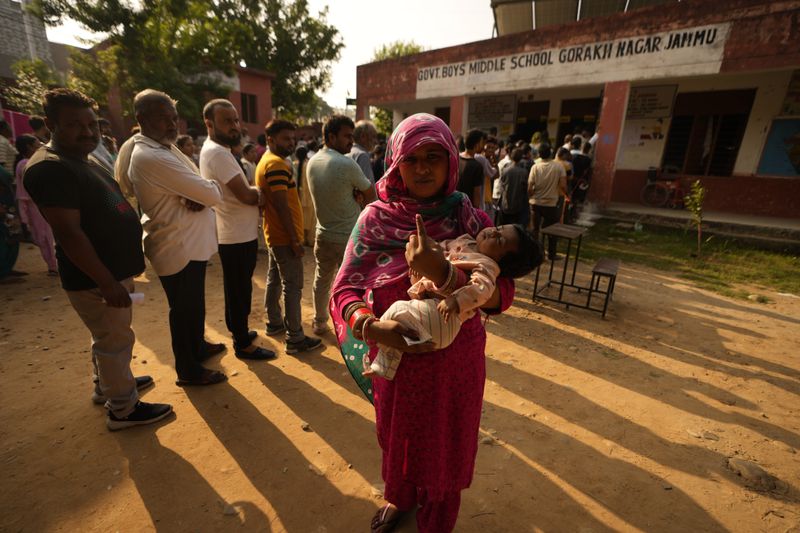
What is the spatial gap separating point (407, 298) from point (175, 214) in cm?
196

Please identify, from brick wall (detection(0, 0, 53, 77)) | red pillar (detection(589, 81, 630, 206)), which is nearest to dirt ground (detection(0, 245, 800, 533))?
red pillar (detection(589, 81, 630, 206))

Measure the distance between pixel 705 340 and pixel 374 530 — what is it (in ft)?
13.7

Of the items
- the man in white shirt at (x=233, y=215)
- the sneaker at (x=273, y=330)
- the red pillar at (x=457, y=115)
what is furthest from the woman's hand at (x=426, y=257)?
the red pillar at (x=457, y=115)

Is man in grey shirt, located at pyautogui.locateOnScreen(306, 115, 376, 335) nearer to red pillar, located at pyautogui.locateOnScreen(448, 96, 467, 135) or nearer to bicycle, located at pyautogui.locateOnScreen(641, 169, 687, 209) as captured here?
red pillar, located at pyautogui.locateOnScreen(448, 96, 467, 135)

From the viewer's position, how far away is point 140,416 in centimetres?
261

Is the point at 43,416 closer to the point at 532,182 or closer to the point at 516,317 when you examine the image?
the point at 516,317

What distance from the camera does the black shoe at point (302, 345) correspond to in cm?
362

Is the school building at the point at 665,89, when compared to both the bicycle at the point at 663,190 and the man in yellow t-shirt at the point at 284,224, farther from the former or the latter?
the man in yellow t-shirt at the point at 284,224

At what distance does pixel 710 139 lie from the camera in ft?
34.1

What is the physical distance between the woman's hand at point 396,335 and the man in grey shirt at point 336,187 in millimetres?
2134

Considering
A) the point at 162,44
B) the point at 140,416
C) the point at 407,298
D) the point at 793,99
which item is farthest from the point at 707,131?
the point at 162,44

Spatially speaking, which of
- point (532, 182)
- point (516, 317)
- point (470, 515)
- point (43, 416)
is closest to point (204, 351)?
point (43, 416)

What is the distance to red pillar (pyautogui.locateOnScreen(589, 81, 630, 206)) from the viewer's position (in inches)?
380

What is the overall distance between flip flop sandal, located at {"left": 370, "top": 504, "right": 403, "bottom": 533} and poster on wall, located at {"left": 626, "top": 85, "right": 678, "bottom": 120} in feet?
40.1
